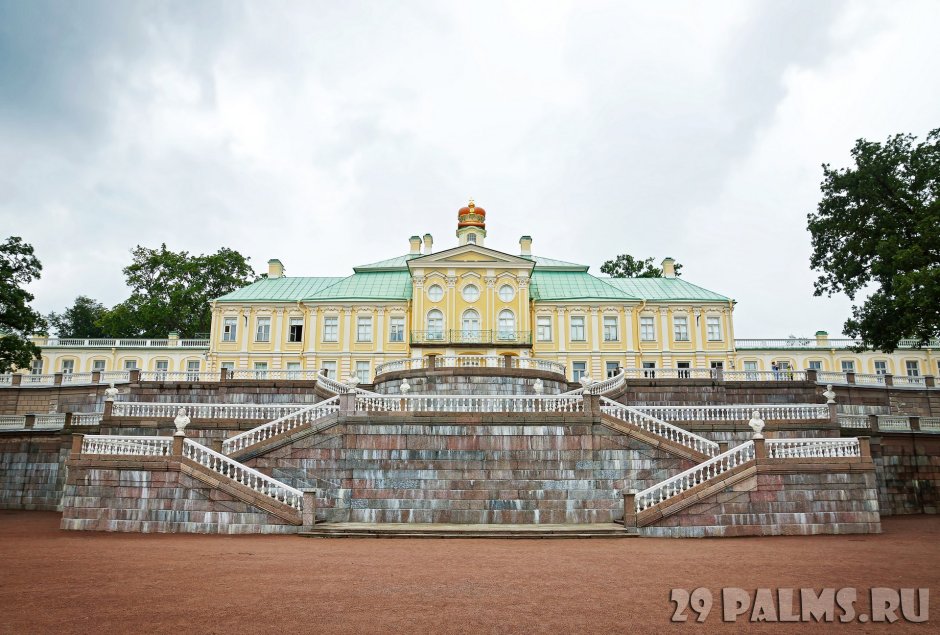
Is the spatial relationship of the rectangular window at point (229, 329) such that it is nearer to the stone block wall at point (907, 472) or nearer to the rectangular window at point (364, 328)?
the rectangular window at point (364, 328)

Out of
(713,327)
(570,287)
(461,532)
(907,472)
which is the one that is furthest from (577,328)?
(461,532)

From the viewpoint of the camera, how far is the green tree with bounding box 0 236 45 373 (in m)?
31.0

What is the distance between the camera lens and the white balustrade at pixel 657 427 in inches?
731

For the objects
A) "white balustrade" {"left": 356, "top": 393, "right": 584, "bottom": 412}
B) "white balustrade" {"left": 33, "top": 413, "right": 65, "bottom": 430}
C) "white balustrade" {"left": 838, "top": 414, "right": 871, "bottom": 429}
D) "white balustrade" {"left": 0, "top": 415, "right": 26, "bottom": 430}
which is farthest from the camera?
"white balustrade" {"left": 0, "top": 415, "right": 26, "bottom": 430}

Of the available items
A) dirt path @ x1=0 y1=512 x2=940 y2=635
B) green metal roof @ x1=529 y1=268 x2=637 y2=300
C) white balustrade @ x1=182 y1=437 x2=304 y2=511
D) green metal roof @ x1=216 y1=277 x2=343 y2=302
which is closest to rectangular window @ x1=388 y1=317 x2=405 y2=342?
green metal roof @ x1=216 y1=277 x2=343 y2=302

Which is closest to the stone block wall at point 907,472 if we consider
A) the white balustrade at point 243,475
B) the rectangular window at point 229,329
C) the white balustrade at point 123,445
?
the white balustrade at point 243,475

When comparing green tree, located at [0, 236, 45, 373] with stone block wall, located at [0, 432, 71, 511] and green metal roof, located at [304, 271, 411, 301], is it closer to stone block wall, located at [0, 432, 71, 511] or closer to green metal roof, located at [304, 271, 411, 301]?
stone block wall, located at [0, 432, 71, 511]

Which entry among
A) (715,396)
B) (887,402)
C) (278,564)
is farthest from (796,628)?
(887,402)

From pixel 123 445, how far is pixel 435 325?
2767cm

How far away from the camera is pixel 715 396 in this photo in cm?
2834

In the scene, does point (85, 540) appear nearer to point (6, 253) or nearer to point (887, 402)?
point (6, 253)

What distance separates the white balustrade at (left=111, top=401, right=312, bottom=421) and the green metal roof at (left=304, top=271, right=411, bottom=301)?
23.3m

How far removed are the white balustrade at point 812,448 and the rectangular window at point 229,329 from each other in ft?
121

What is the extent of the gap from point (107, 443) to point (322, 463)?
540cm
